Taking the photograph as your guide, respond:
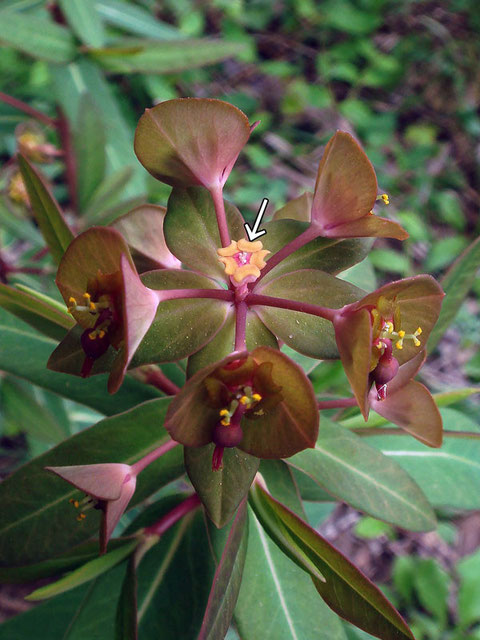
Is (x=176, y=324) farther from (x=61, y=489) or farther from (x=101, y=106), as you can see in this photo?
(x=101, y=106)

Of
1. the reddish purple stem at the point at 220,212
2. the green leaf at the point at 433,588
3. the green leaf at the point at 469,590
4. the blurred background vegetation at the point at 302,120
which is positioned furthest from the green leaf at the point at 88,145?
the green leaf at the point at 469,590

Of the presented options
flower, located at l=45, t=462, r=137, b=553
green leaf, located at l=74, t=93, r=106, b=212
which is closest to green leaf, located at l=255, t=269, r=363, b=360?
flower, located at l=45, t=462, r=137, b=553

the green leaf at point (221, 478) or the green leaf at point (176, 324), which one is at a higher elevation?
the green leaf at point (176, 324)

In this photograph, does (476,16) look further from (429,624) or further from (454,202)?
(429,624)

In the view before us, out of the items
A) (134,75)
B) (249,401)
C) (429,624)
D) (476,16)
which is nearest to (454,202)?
(476,16)

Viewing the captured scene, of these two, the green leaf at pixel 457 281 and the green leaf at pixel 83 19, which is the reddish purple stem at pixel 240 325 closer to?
the green leaf at pixel 457 281

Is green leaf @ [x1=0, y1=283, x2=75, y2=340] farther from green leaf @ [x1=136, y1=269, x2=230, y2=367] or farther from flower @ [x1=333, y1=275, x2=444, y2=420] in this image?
flower @ [x1=333, y1=275, x2=444, y2=420]
